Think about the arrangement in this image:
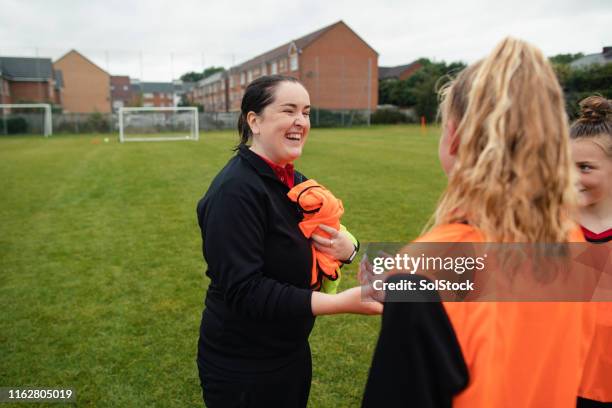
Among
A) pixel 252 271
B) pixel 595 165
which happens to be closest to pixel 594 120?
pixel 595 165

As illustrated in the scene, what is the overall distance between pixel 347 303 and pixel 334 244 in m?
0.48

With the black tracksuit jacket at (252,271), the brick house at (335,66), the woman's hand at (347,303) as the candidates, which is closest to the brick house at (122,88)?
the brick house at (335,66)

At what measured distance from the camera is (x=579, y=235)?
1220 millimetres

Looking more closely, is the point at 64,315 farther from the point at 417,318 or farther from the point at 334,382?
the point at 417,318

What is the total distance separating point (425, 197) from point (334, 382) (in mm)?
7264

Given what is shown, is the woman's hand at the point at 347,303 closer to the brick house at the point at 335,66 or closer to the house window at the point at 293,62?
the brick house at the point at 335,66

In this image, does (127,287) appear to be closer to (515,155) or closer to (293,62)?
(515,155)

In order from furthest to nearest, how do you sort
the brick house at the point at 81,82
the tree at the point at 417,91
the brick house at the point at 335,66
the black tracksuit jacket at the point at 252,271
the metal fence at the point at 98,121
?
the brick house at the point at 81,82, the brick house at the point at 335,66, the tree at the point at 417,91, the metal fence at the point at 98,121, the black tracksuit jacket at the point at 252,271

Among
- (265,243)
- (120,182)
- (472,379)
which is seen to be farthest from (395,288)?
(120,182)

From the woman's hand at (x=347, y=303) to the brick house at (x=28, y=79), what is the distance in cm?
6043

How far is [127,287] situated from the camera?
18.1ft

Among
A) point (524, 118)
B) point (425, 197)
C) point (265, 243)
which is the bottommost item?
point (425, 197)

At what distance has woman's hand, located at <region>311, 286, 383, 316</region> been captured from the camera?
4.52 feet

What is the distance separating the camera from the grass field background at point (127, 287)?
3734 millimetres
